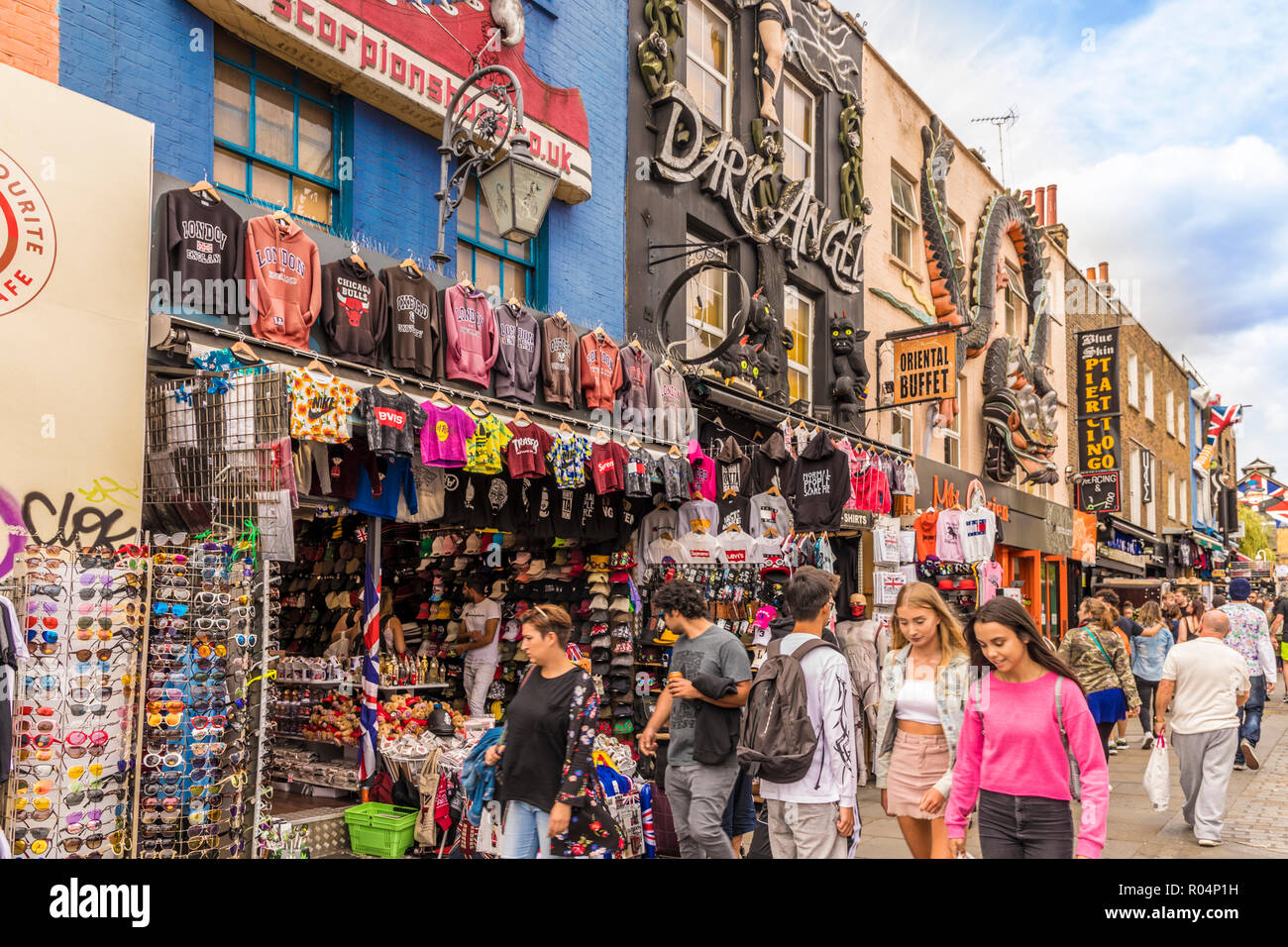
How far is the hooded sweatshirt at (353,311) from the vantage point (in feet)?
25.5

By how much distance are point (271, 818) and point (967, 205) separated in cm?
1986

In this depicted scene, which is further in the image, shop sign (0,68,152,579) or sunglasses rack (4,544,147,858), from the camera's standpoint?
shop sign (0,68,152,579)

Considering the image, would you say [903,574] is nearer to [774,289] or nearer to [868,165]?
[774,289]

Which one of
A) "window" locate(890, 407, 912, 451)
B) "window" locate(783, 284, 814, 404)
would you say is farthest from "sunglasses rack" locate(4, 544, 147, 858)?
"window" locate(890, 407, 912, 451)

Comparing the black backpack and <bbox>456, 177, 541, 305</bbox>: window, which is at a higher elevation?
<bbox>456, 177, 541, 305</bbox>: window

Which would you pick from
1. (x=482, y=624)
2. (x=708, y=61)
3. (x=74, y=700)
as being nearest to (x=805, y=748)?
(x=74, y=700)

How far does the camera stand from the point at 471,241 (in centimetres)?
1011

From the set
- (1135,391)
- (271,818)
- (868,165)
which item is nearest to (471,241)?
(271,818)

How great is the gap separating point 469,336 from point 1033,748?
6.15 m

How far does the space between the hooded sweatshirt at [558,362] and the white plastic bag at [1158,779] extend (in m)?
5.96

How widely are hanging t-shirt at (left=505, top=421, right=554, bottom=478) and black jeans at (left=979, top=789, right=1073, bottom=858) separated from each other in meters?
5.15

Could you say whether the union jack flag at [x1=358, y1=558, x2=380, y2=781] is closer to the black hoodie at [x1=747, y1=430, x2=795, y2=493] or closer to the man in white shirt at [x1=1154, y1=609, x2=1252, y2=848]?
the black hoodie at [x1=747, y1=430, x2=795, y2=493]

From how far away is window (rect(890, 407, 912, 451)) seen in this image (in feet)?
Result: 60.3

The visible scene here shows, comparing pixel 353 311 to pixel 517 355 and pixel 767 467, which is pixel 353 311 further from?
pixel 767 467
